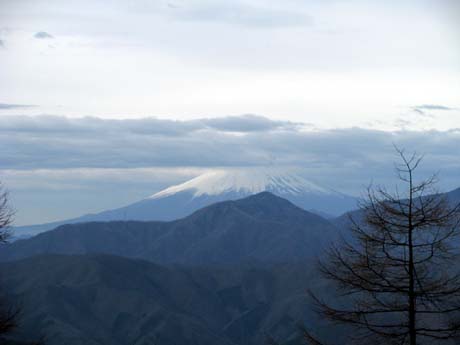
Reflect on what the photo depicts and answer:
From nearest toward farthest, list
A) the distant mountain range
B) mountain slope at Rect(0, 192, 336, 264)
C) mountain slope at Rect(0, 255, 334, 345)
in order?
the distant mountain range, mountain slope at Rect(0, 255, 334, 345), mountain slope at Rect(0, 192, 336, 264)

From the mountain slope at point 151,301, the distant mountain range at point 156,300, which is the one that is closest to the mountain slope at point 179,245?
the distant mountain range at point 156,300

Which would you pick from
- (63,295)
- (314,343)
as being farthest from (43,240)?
(314,343)

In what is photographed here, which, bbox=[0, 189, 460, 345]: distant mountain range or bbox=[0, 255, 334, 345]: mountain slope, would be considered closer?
bbox=[0, 189, 460, 345]: distant mountain range

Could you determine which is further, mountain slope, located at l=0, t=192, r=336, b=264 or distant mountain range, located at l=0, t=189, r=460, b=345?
mountain slope, located at l=0, t=192, r=336, b=264

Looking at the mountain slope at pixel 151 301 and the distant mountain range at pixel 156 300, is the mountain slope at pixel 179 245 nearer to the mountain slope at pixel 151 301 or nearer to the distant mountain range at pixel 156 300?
the distant mountain range at pixel 156 300

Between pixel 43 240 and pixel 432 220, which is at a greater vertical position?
pixel 432 220

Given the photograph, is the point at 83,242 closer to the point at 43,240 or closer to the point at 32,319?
the point at 43,240

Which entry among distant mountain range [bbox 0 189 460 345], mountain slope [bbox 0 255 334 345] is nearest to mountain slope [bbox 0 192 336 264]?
distant mountain range [bbox 0 189 460 345]

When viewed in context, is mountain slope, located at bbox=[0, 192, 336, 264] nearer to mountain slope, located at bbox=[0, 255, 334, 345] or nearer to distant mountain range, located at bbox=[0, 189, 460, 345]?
distant mountain range, located at bbox=[0, 189, 460, 345]

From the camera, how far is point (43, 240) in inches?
A: 7293

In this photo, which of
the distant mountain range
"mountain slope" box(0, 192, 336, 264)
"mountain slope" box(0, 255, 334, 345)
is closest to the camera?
the distant mountain range

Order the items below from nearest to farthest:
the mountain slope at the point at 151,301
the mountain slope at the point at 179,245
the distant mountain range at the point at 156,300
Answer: the distant mountain range at the point at 156,300 < the mountain slope at the point at 151,301 < the mountain slope at the point at 179,245

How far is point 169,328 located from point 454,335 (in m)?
88.9

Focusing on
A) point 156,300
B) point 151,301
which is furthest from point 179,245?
point 151,301
